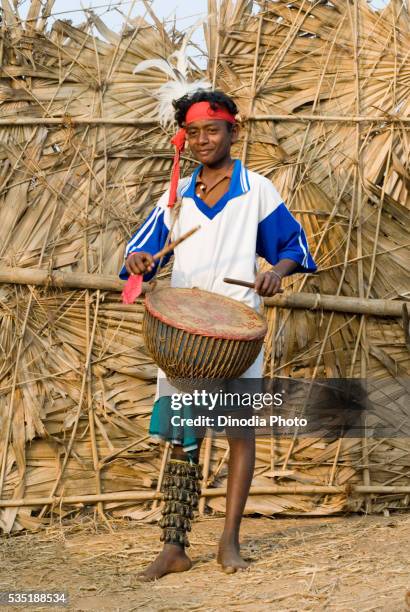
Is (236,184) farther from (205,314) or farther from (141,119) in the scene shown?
(141,119)

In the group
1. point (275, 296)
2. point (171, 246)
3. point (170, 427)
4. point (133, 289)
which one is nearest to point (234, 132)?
point (171, 246)

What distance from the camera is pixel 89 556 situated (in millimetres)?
4492

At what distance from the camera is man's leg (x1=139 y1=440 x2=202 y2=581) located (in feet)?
13.2

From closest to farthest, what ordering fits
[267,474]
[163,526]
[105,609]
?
[105,609] → [163,526] → [267,474]

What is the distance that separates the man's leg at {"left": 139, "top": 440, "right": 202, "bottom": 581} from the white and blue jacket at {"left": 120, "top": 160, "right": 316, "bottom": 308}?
66 centimetres

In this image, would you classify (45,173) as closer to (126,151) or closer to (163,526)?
(126,151)

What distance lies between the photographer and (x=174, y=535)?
4.07 metres

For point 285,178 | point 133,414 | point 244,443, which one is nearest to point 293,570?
point 244,443

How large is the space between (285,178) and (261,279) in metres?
1.36

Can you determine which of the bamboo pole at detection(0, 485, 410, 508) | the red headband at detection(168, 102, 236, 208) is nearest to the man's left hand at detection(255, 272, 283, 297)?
the red headband at detection(168, 102, 236, 208)

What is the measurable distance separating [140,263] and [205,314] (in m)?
0.34

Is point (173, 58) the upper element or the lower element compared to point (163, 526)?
upper

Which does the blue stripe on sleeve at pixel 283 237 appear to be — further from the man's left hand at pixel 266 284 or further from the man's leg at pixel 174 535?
the man's leg at pixel 174 535

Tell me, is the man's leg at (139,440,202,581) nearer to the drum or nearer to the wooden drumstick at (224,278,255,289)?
the drum
